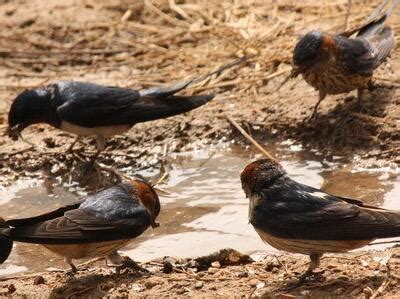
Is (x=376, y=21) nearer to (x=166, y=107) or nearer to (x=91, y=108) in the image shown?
(x=166, y=107)

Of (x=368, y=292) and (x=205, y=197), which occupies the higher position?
(x=205, y=197)

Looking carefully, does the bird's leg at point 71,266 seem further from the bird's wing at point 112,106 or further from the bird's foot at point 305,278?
the bird's wing at point 112,106

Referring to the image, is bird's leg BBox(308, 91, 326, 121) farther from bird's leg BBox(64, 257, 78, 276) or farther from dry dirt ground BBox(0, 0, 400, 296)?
bird's leg BBox(64, 257, 78, 276)

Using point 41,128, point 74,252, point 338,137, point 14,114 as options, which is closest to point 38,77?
point 41,128

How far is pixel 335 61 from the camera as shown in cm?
966

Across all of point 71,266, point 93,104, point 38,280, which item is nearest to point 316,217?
point 71,266

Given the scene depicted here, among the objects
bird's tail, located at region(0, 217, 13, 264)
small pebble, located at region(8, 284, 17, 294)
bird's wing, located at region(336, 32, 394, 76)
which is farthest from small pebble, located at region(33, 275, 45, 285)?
bird's wing, located at region(336, 32, 394, 76)

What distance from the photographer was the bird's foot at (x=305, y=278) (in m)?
6.72

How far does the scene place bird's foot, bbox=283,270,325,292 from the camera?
264 inches

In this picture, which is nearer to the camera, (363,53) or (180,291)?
(180,291)

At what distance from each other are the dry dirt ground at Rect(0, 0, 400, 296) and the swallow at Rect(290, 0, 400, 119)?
0.26 meters

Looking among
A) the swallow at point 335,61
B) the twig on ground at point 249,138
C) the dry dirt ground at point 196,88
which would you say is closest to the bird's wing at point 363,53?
the swallow at point 335,61

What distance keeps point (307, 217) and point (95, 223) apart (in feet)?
4.45

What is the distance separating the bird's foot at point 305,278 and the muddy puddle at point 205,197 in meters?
0.69
